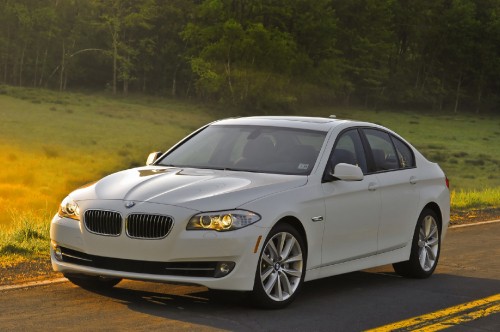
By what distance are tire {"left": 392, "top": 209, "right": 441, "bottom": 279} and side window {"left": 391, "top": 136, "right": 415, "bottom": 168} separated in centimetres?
50

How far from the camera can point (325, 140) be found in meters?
9.55

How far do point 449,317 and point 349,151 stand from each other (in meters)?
1.99

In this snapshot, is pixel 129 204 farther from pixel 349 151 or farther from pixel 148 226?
pixel 349 151

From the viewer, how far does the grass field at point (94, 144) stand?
113 feet

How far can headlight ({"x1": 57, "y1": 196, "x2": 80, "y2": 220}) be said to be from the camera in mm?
8461

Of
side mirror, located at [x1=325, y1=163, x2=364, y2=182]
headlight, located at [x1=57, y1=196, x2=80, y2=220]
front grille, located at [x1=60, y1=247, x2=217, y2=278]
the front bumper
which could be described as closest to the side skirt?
side mirror, located at [x1=325, y1=163, x2=364, y2=182]

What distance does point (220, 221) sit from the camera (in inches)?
316

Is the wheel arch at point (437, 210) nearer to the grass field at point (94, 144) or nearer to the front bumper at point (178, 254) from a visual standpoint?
the front bumper at point (178, 254)

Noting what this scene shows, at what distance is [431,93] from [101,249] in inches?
4834

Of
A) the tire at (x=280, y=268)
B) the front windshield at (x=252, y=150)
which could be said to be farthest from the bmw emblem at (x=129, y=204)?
the front windshield at (x=252, y=150)

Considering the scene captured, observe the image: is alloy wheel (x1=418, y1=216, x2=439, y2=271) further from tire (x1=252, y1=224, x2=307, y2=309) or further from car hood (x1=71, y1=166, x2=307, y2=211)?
tire (x1=252, y1=224, x2=307, y2=309)

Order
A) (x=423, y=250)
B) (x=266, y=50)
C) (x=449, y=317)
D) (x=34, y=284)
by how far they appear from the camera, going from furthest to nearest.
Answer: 1. (x=266, y=50)
2. (x=423, y=250)
3. (x=34, y=284)
4. (x=449, y=317)

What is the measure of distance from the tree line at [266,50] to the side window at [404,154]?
99995mm

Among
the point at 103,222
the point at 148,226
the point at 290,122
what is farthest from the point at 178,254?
the point at 290,122
